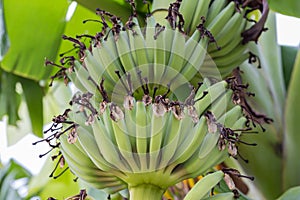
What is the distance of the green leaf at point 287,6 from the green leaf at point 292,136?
0.23 metres

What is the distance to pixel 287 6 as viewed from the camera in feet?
3.09

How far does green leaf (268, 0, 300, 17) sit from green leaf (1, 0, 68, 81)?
0.61 metres

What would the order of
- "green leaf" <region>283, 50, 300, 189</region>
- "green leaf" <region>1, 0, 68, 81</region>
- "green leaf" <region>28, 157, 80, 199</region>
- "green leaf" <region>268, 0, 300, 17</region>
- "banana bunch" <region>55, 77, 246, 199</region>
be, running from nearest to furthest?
1. "banana bunch" <region>55, 77, 246, 199</region>
2. "green leaf" <region>268, 0, 300, 17</region>
3. "green leaf" <region>283, 50, 300, 189</region>
4. "green leaf" <region>1, 0, 68, 81</region>
5. "green leaf" <region>28, 157, 80, 199</region>

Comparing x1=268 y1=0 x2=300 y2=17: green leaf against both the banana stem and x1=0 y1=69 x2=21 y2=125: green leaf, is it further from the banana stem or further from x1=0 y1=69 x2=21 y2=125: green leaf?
x1=0 y1=69 x2=21 y2=125: green leaf

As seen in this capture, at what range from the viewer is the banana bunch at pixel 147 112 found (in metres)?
0.60

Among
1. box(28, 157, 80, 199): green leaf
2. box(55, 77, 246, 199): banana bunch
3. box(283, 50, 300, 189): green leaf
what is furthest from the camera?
box(28, 157, 80, 199): green leaf

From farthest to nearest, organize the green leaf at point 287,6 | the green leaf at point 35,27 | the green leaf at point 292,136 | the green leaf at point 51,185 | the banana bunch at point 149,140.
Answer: the green leaf at point 51,185
the green leaf at point 35,27
the green leaf at point 292,136
the green leaf at point 287,6
the banana bunch at point 149,140

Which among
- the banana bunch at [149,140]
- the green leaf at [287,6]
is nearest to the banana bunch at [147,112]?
the banana bunch at [149,140]

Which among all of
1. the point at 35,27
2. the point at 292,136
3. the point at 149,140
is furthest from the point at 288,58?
the point at 149,140

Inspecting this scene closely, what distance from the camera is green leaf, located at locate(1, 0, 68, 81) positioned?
1.29 metres

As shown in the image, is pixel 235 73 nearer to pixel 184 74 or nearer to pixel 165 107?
pixel 184 74

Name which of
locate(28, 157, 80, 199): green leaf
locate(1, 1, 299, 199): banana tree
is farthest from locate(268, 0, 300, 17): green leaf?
locate(28, 157, 80, 199): green leaf

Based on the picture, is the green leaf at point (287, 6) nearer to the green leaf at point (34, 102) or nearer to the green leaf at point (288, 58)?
the green leaf at point (288, 58)

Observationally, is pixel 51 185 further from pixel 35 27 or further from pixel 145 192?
pixel 145 192
